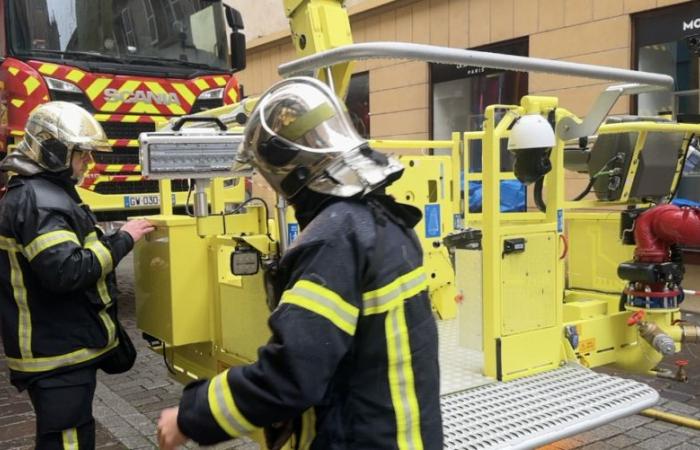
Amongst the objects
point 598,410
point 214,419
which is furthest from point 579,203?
point 214,419

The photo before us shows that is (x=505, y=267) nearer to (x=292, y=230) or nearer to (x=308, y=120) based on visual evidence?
(x=292, y=230)

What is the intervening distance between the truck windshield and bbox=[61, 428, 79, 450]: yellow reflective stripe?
508 cm

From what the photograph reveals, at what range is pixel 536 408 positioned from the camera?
3156 millimetres

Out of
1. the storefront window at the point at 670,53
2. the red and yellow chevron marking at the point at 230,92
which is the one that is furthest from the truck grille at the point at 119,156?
the storefront window at the point at 670,53

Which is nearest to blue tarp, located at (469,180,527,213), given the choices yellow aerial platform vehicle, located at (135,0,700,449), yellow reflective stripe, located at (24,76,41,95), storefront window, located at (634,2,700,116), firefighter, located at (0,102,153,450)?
yellow aerial platform vehicle, located at (135,0,700,449)

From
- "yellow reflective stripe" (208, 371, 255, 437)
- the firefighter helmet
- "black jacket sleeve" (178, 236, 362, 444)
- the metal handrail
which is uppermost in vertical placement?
the metal handrail

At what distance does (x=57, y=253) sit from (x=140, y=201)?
485 cm

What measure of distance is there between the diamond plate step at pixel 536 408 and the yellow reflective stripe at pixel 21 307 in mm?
1760

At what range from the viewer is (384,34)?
11.7 m

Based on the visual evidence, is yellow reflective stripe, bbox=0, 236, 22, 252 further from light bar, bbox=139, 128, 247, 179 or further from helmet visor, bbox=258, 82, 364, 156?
helmet visor, bbox=258, 82, 364, 156

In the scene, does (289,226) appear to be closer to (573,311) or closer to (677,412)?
(573,311)

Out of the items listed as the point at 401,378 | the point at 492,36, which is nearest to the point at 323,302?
the point at 401,378

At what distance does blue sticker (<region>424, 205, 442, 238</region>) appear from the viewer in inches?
195

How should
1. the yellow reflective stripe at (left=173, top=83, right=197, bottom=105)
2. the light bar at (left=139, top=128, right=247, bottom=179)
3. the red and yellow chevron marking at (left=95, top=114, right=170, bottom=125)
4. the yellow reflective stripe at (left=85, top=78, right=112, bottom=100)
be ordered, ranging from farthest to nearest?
the yellow reflective stripe at (left=173, top=83, right=197, bottom=105) → the red and yellow chevron marking at (left=95, top=114, right=170, bottom=125) → the yellow reflective stripe at (left=85, top=78, right=112, bottom=100) → the light bar at (left=139, top=128, right=247, bottom=179)
